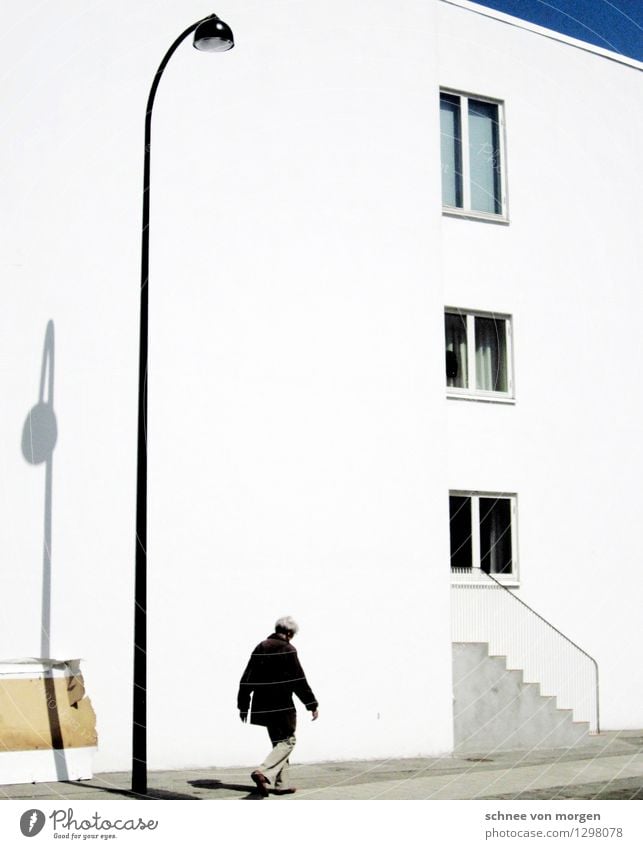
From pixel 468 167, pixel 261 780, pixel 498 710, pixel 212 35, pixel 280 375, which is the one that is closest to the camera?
pixel 261 780

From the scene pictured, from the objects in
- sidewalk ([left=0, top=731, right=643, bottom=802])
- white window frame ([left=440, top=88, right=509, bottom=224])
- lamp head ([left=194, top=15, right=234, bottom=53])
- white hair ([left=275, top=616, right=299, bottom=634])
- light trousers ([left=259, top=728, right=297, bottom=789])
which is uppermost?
white window frame ([left=440, top=88, right=509, bottom=224])

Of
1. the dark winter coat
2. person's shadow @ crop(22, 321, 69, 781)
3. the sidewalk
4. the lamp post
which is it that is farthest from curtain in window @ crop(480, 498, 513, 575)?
the lamp post

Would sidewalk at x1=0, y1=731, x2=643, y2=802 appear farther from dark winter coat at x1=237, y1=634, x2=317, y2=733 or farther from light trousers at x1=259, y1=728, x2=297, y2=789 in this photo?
dark winter coat at x1=237, y1=634, x2=317, y2=733

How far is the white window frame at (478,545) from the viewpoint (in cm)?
1711

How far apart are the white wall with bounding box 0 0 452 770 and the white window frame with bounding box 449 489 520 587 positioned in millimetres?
1608

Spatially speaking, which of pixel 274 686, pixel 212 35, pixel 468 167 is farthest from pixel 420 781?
pixel 468 167

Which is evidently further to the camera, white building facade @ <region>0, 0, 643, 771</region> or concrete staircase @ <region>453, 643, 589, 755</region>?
concrete staircase @ <region>453, 643, 589, 755</region>

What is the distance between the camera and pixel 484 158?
18344mm

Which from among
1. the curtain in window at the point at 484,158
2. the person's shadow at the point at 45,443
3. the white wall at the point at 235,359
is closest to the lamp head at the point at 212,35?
the white wall at the point at 235,359

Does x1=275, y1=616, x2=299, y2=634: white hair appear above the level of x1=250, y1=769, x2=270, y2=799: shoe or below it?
above

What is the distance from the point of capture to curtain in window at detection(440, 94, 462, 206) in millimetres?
17922

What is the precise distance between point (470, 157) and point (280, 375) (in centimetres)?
543

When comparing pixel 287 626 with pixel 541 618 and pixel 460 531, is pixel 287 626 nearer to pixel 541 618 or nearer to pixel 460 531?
pixel 460 531
